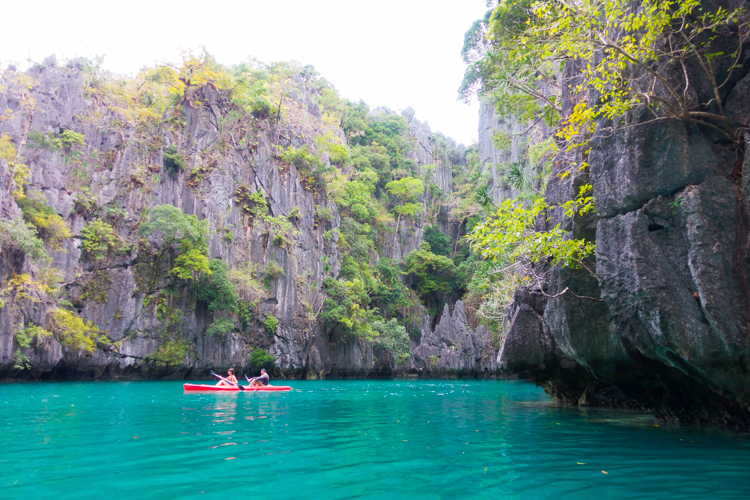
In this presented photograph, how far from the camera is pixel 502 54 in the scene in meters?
15.9

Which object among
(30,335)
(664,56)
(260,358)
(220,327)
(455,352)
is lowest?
(260,358)

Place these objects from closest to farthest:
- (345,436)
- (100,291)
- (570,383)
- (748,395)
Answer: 1. (748,395)
2. (345,436)
3. (570,383)
4. (100,291)

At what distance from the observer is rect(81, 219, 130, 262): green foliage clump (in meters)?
26.3

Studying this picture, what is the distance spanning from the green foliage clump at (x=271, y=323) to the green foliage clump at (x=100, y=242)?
9755mm

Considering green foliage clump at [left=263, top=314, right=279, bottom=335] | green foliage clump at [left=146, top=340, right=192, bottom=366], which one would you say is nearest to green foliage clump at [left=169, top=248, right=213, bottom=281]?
green foliage clump at [left=146, top=340, right=192, bottom=366]

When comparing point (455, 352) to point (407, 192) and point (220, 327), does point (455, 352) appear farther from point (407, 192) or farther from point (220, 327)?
point (220, 327)

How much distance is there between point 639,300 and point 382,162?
43891 mm

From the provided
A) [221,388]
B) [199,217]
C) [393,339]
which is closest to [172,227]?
[199,217]

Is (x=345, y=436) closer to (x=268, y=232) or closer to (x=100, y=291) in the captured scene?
(x=100, y=291)

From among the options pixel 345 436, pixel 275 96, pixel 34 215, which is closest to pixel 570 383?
pixel 345 436

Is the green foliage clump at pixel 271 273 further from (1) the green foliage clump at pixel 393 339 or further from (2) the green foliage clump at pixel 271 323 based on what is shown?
(1) the green foliage clump at pixel 393 339

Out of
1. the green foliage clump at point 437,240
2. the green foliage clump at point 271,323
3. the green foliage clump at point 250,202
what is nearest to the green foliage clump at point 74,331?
the green foliage clump at point 271,323

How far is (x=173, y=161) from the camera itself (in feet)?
102

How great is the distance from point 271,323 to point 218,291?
4.22 metres
